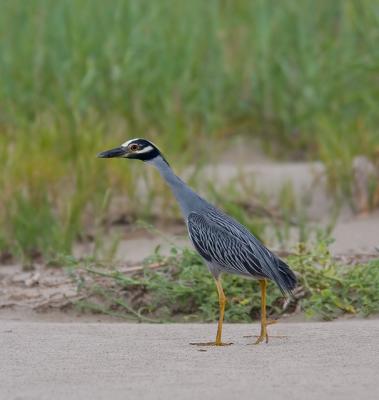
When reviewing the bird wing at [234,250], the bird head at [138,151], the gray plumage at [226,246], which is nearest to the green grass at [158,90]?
the bird head at [138,151]

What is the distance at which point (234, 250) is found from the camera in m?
5.50

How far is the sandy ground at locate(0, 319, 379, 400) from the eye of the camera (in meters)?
4.20

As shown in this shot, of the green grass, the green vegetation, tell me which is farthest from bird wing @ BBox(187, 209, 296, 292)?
the green grass

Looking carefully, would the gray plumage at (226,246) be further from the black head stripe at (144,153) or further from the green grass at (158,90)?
the green grass at (158,90)

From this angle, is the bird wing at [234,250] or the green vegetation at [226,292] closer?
the bird wing at [234,250]

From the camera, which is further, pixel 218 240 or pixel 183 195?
pixel 183 195

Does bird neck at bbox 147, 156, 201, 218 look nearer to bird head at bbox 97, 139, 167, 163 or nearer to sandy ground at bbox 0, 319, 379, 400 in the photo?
bird head at bbox 97, 139, 167, 163

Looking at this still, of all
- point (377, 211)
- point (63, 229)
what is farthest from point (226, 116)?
point (63, 229)

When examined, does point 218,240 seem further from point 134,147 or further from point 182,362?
point 182,362

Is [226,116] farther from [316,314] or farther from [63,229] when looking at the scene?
[316,314]

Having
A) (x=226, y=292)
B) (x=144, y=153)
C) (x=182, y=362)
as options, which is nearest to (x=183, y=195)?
(x=144, y=153)

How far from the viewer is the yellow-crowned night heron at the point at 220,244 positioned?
17.8 ft

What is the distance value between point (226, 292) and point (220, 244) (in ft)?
2.90

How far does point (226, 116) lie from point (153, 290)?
4217 millimetres
